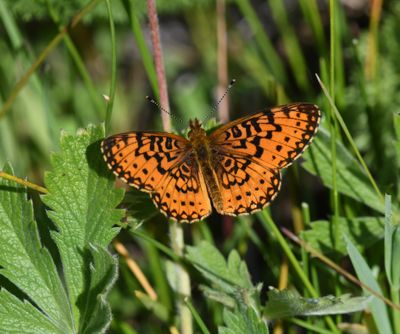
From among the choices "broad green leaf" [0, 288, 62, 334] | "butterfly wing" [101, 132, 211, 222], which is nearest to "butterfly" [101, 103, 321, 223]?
"butterfly wing" [101, 132, 211, 222]

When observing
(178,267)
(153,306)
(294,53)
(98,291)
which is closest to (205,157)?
(178,267)

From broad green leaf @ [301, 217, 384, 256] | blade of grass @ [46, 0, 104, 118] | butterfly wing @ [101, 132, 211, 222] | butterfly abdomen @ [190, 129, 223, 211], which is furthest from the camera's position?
blade of grass @ [46, 0, 104, 118]

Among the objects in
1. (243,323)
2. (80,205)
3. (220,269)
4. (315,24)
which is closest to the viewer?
(243,323)

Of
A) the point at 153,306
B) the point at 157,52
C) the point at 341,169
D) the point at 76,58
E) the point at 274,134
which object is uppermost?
the point at 76,58

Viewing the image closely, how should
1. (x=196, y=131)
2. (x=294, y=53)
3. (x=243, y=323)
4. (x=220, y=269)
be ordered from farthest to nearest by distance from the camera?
(x=294, y=53), (x=196, y=131), (x=220, y=269), (x=243, y=323)

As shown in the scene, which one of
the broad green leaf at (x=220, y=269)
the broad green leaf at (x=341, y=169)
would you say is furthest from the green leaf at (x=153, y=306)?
the broad green leaf at (x=341, y=169)

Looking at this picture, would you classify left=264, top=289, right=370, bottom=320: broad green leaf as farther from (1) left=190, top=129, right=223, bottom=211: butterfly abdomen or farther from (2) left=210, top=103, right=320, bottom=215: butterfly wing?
(1) left=190, top=129, right=223, bottom=211: butterfly abdomen

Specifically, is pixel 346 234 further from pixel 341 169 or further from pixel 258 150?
pixel 258 150
